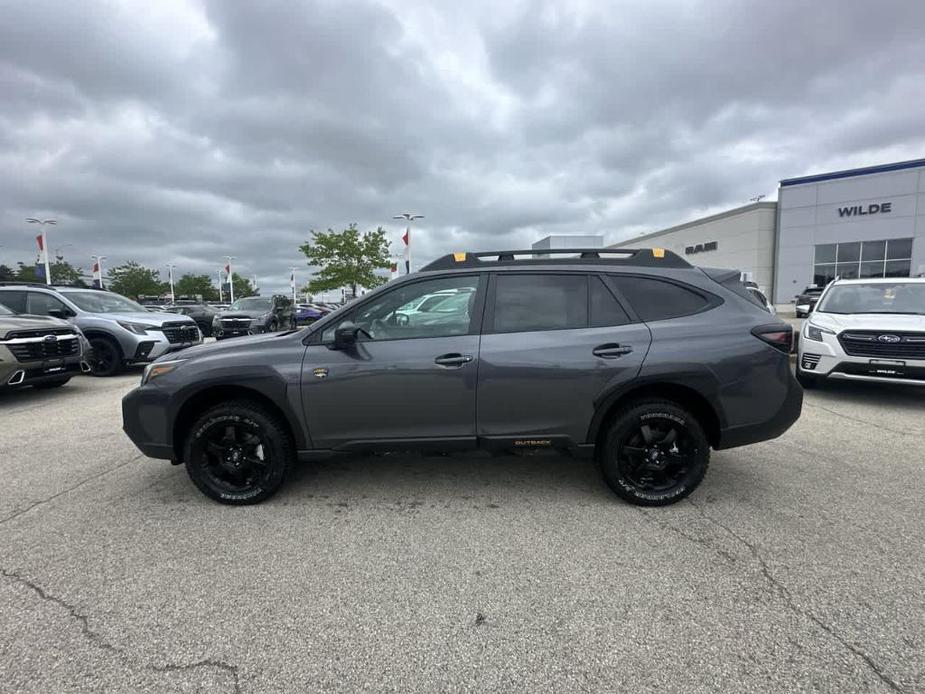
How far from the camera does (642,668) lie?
1.83 metres

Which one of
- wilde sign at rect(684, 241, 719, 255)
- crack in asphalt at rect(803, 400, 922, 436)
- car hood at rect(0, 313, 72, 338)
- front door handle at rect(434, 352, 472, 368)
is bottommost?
crack in asphalt at rect(803, 400, 922, 436)

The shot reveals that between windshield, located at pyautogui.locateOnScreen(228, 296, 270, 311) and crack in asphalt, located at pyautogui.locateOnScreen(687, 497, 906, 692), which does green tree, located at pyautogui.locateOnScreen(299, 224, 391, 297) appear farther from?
crack in asphalt, located at pyautogui.locateOnScreen(687, 497, 906, 692)

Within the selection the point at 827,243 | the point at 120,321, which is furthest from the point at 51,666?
the point at 827,243

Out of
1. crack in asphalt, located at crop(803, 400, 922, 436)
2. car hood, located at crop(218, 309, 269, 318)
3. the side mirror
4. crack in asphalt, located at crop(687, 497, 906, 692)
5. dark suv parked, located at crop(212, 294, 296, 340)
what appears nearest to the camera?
crack in asphalt, located at crop(687, 497, 906, 692)

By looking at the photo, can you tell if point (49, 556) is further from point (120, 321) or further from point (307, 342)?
point (120, 321)

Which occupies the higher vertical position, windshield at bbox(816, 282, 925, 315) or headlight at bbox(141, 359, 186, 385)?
windshield at bbox(816, 282, 925, 315)

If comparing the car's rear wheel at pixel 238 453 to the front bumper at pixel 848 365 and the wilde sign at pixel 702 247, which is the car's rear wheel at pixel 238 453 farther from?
the wilde sign at pixel 702 247

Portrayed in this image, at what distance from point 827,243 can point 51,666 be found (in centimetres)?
4109

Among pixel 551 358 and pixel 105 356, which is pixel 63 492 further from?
pixel 105 356

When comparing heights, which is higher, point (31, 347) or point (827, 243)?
point (827, 243)

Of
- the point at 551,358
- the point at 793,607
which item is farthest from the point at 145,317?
the point at 793,607

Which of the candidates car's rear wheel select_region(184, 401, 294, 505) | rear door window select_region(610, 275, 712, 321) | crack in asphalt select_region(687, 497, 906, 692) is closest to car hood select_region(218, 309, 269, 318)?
car's rear wheel select_region(184, 401, 294, 505)

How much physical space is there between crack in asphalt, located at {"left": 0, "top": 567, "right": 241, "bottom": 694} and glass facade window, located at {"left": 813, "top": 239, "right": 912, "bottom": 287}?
3798cm

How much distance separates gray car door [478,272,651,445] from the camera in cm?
304
